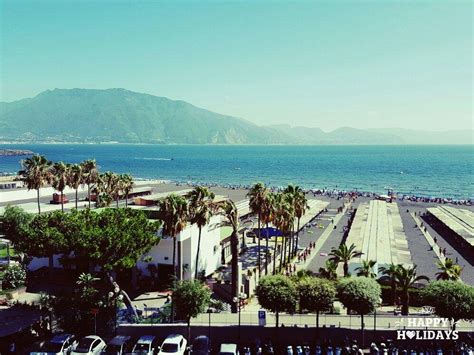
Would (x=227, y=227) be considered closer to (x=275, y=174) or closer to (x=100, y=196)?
(x=100, y=196)

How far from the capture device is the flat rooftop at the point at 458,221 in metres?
49.7

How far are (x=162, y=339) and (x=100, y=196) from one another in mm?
32490

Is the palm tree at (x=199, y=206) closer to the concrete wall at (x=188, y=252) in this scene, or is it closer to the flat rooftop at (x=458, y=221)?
the concrete wall at (x=188, y=252)

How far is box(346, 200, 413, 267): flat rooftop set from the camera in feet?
124

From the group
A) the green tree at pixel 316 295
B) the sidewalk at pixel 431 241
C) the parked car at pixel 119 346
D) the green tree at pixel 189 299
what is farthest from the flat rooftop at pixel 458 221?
the parked car at pixel 119 346

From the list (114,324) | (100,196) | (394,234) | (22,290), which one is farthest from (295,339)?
(100,196)

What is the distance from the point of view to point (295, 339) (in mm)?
22531

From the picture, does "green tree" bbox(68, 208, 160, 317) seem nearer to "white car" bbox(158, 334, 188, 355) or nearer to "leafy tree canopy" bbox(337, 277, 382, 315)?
"white car" bbox(158, 334, 188, 355)

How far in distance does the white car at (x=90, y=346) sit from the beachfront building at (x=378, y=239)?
19208 millimetres

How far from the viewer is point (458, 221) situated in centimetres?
5806

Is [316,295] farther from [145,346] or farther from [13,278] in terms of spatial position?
[13,278]

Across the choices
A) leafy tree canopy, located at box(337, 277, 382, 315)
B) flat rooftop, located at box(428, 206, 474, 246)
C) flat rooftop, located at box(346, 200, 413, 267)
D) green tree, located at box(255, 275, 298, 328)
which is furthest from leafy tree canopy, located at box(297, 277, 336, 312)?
flat rooftop, located at box(428, 206, 474, 246)

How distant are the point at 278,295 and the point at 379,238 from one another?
25.1 m

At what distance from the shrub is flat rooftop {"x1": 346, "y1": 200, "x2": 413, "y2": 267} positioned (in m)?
25.2
